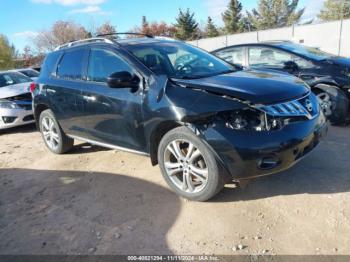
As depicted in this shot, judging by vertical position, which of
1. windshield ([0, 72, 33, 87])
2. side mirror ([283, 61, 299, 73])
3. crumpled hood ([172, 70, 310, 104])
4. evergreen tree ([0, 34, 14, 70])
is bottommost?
evergreen tree ([0, 34, 14, 70])

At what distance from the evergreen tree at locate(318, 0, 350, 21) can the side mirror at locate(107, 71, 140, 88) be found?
4780 centimetres

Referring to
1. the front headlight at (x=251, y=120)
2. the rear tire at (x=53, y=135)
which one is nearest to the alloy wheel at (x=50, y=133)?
the rear tire at (x=53, y=135)

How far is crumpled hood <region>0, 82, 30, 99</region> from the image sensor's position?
803cm

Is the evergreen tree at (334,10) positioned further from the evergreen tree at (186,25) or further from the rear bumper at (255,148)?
the rear bumper at (255,148)

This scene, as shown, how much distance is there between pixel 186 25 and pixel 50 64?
44.8 meters

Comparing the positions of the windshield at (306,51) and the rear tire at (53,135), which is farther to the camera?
the windshield at (306,51)

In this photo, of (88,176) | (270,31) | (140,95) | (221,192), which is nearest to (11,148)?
(88,176)

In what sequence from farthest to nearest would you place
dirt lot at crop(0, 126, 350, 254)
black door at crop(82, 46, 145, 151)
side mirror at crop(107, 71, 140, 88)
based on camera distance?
black door at crop(82, 46, 145, 151) < side mirror at crop(107, 71, 140, 88) < dirt lot at crop(0, 126, 350, 254)

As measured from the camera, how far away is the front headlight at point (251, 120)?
129 inches

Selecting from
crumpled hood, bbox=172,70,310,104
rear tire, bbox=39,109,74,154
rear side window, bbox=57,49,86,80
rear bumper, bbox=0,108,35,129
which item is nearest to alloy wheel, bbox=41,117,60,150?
rear tire, bbox=39,109,74,154

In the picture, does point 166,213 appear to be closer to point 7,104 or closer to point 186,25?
point 7,104

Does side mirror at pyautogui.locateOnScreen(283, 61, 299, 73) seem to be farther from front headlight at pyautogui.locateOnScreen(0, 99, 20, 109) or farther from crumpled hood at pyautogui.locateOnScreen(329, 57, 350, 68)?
front headlight at pyautogui.locateOnScreen(0, 99, 20, 109)

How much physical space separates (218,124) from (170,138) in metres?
0.62

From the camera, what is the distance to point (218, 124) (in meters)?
3.34
